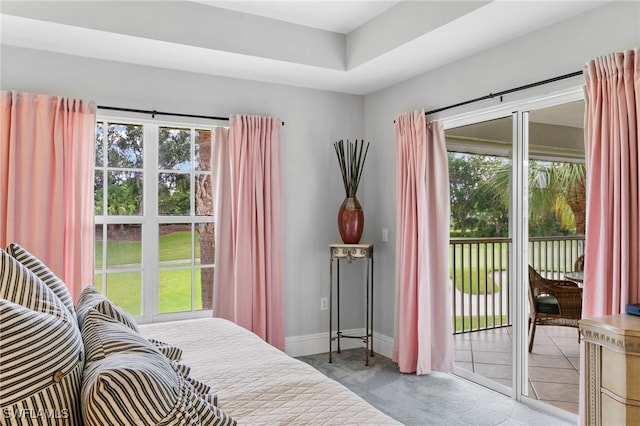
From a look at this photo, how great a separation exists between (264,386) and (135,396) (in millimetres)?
756

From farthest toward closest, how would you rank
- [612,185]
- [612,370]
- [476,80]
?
[476,80] → [612,185] → [612,370]

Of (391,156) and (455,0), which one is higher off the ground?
(455,0)

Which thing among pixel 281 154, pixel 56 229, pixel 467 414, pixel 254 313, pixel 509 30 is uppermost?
pixel 509 30

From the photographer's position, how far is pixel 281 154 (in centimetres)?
411

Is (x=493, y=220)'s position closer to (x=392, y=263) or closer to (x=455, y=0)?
(x=392, y=263)

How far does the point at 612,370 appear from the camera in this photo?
2021 millimetres

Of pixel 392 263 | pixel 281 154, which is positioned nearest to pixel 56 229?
pixel 281 154

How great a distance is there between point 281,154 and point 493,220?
186 cm

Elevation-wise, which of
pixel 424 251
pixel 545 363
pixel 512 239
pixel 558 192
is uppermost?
pixel 558 192

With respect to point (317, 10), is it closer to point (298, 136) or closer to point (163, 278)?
point (298, 136)

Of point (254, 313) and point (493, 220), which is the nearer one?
point (493, 220)

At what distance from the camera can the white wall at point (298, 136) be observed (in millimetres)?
3623

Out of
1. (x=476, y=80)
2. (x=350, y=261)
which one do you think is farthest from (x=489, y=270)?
(x=476, y=80)

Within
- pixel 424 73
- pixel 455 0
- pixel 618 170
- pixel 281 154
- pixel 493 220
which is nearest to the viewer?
pixel 618 170
